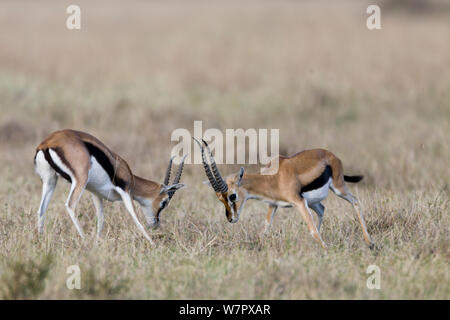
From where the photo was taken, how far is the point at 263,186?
6.40 m

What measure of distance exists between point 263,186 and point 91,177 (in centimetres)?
158

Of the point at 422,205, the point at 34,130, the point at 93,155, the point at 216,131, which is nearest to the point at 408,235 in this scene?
the point at 422,205

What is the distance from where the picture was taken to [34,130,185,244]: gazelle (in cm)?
626

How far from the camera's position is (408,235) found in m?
6.42

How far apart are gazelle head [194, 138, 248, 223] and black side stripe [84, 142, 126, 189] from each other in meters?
0.91

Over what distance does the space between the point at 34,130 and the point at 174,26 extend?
403 inches

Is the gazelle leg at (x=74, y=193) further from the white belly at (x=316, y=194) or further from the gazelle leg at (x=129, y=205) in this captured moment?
the white belly at (x=316, y=194)

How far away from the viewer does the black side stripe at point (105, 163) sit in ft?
21.1

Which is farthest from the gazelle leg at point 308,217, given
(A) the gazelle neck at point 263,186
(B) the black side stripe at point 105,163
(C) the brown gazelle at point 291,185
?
(B) the black side stripe at point 105,163

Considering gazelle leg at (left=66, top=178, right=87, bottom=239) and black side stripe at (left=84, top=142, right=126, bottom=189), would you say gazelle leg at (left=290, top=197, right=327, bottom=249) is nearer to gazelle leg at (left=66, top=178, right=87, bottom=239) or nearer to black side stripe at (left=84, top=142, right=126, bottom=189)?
black side stripe at (left=84, top=142, right=126, bottom=189)

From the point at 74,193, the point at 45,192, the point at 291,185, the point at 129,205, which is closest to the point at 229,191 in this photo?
the point at 291,185

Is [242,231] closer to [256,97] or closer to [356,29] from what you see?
[256,97]
